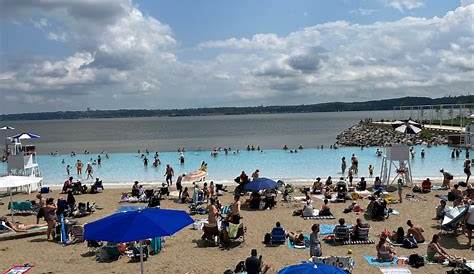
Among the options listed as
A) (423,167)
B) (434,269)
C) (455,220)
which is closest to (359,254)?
(434,269)

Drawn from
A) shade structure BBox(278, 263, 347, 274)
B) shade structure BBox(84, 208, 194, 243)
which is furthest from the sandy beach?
shade structure BBox(278, 263, 347, 274)

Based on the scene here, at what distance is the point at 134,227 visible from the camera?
7.48m

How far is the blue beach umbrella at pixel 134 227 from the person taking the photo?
290 inches

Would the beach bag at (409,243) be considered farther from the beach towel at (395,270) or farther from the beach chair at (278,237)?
the beach chair at (278,237)

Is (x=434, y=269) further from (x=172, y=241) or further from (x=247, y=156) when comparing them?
(x=247, y=156)

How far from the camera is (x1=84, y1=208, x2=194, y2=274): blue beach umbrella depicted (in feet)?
24.1

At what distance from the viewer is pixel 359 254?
472 inches

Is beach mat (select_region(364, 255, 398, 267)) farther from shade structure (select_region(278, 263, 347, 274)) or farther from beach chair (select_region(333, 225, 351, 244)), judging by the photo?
shade structure (select_region(278, 263, 347, 274))

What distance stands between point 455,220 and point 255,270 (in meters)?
6.49

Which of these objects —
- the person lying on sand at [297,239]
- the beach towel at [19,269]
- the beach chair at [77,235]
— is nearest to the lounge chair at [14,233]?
the beach chair at [77,235]

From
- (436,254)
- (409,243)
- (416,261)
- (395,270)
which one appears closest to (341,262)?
(395,270)

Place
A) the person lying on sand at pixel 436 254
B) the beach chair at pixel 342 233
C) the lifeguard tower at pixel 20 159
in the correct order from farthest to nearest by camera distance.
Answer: the lifeguard tower at pixel 20 159
the beach chair at pixel 342 233
the person lying on sand at pixel 436 254

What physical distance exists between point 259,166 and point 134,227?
91.6 feet

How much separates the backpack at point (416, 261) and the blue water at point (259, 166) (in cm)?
1772
